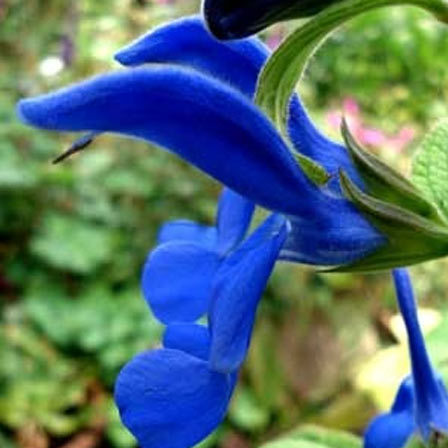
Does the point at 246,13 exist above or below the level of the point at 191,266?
above

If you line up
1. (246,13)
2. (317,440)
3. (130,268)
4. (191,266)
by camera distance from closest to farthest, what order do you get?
(246,13) → (191,266) → (317,440) → (130,268)

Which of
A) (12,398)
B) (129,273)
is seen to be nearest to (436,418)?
(12,398)

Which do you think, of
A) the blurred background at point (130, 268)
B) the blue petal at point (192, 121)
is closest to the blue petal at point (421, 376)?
the blue petal at point (192, 121)

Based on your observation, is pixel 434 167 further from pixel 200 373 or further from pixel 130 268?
pixel 130 268

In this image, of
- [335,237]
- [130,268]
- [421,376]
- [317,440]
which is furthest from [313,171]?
[130,268]

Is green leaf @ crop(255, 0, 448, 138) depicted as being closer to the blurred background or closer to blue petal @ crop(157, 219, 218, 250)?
blue petal @ crop(157, 219, 218, 250)

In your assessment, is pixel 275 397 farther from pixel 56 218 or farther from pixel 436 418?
pixel 436 418

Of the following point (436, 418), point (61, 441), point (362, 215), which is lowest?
point (61, 441)
